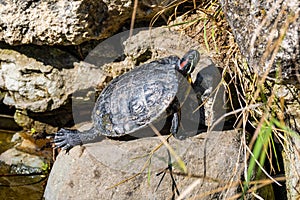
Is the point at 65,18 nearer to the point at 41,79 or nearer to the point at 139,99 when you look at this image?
the point at 41,79

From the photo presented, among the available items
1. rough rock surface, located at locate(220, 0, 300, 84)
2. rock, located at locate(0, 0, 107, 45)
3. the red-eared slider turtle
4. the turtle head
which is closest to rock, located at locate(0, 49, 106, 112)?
rock, located at locate(0, 0, 107, 45)

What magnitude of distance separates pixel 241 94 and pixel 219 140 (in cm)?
33

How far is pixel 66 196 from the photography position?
125 inches

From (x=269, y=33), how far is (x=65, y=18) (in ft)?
5.23

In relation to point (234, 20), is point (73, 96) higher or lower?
lower

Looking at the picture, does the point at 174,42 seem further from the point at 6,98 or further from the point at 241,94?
the point at 6,98

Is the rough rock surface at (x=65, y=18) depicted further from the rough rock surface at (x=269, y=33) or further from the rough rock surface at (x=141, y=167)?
the rough rock surface at (x=269, y=33)

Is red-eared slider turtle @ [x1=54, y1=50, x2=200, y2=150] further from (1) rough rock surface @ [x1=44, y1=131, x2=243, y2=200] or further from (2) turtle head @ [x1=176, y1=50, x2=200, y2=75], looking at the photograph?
(1) rough rock surface @ [x1=44, y1=131, x2=243, y2=200]

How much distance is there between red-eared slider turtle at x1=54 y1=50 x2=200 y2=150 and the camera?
3281mm

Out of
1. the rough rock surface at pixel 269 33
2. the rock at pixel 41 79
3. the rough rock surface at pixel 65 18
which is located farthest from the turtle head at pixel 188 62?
the rock at pixel 41 79

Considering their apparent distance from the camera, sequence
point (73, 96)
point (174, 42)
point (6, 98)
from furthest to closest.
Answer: point (6, 98) → point (73, 96) → point (174, 42)

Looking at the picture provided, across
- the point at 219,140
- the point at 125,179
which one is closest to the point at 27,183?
the point at 125,179

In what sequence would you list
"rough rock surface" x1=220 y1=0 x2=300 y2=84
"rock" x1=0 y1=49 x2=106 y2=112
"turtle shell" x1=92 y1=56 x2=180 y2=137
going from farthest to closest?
"rock" x1=0 y1=49 x2=106 y2=112, "turtle shell" x1=92 y1=56 x2=180 y2=137, "rough rock surface" x1=220 y1=0 x2=300 y2=84

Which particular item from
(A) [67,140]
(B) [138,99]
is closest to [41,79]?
(A) [67,140]
